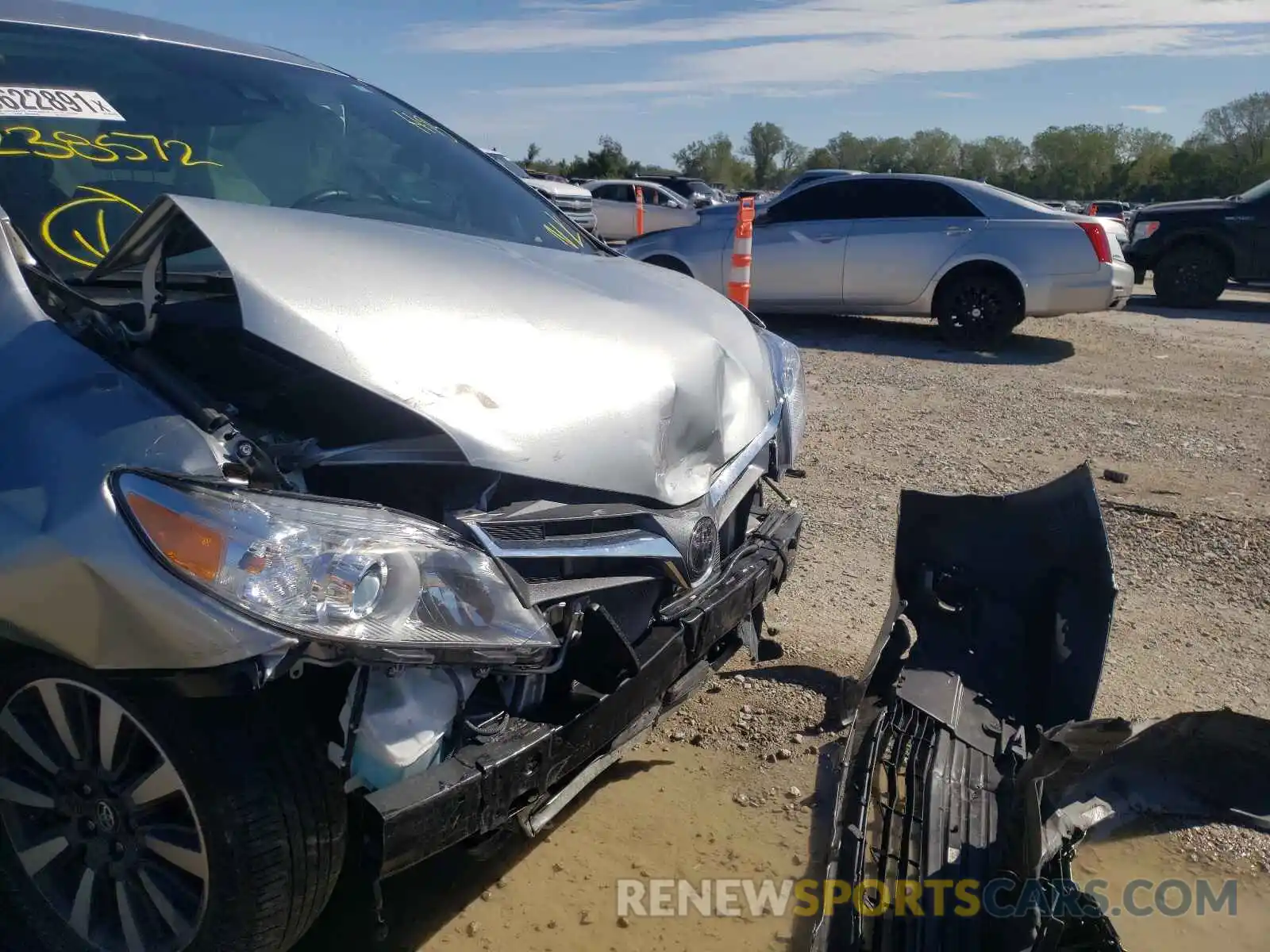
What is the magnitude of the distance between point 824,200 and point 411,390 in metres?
9.05

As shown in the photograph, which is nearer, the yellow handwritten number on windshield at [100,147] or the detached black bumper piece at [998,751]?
the detached black bumper piece at [998,751]

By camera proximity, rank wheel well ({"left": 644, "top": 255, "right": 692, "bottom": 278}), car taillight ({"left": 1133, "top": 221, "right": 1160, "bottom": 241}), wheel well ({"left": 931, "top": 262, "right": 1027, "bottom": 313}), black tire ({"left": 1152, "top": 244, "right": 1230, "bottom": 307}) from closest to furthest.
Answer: wheel well ({"left": 931, "top": 262, "right": 1027, "bottom": 313}), wheel well ({"left": 644, "top": 255, "right": 692, "bottom": 278}), black tire ({"left": 1152, "top": 244, "right": 1230, "bottom": 307}), car taillight ({"left": 1133, "top": 221, "right": 1160, "bottom": 241})

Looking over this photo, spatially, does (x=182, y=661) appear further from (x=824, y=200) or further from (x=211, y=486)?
(x=824, y=200)

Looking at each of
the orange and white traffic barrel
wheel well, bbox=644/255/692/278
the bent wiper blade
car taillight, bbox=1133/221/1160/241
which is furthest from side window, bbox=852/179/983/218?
the bent wiper blade

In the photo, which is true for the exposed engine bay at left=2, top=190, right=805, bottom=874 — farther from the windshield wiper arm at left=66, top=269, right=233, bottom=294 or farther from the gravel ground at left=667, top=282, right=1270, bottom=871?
the gravel ground at left=667, top=282, right=1270, bottom=871

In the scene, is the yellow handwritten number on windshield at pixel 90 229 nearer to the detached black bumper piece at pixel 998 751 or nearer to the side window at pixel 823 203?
the detached black bumper piece at pixel 998 751

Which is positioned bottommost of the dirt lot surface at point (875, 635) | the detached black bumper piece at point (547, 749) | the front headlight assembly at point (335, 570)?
the dirt lot surface at point (875, 635)

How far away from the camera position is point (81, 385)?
1.84 m

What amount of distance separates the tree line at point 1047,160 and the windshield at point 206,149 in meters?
41.8

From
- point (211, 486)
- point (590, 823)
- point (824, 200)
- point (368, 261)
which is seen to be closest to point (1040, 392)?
point (824, 200)

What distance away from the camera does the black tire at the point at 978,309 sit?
31.3ft

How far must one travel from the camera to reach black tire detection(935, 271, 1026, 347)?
9.54 m

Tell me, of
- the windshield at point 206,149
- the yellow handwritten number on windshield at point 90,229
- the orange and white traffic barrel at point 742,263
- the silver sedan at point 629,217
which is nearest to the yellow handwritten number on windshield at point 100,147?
the windshield at point 206,149

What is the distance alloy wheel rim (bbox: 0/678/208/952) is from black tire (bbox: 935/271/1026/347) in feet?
29.7
